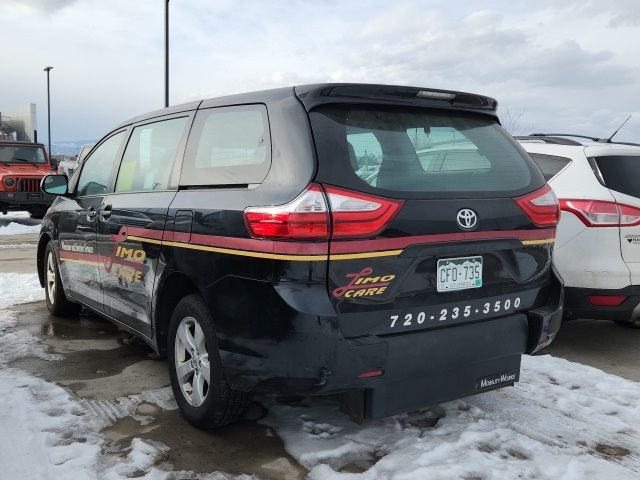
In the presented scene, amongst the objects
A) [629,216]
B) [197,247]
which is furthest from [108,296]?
[629,216]

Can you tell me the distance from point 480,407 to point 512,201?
1277mm

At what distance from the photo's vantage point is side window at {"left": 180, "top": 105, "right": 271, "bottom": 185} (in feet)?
9.43

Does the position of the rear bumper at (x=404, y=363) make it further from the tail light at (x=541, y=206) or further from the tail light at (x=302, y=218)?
the tail light at (x=541, y=206)

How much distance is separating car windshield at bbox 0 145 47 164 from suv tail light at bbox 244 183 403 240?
15.0 meters

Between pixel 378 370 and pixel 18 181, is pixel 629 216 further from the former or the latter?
pixel 18 181

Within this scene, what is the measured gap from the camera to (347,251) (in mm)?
2545

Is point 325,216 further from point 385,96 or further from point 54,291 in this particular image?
point 54,291

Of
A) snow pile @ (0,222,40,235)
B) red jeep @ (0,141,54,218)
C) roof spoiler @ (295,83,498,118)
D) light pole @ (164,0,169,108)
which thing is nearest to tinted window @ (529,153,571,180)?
roof spoiler @ (295,83,498,118)

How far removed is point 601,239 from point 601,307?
1.65 ft

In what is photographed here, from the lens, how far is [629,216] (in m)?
4.44

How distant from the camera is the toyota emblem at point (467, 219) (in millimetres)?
2807

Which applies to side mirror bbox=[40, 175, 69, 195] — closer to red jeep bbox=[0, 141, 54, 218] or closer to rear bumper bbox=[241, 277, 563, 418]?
rear bumper bbox=[241, 277, 563, 418]

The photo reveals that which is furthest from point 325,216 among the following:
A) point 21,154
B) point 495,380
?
point 21,154

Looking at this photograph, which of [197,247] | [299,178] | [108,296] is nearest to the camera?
[299,178]
